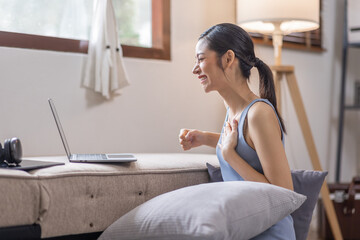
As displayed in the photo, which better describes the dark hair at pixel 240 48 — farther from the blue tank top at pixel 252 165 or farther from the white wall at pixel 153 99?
the white wall at pixel 153 99

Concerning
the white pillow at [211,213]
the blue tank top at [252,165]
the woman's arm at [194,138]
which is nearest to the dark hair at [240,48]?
the blue tank top at [252,165]

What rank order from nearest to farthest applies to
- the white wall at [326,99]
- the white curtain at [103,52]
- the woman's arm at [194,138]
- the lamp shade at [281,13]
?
the woman's arm at [194,138]
the white curtain at [103,52]
the lamp shade at [281,13]
the white wall at [326,99]

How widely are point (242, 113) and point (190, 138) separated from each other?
26cm

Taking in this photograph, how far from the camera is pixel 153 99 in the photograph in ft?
8.24

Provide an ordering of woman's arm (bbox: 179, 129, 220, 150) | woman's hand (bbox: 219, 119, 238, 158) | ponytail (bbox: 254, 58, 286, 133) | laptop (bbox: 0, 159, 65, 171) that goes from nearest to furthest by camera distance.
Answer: laptop (bbox: 0, 159, 65, 171)
woman's hand (bbox: 219, 119, 238, 158)
ponytail (bbox: 254, 58, 286, 133)
woman's arm (bbox: 179, 129, 220, 150)

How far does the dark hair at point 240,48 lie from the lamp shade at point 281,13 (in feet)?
2.94

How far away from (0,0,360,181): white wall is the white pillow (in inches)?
38.0

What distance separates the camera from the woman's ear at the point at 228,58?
159 centimetres

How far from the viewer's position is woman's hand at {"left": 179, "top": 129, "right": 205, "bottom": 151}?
1.75m

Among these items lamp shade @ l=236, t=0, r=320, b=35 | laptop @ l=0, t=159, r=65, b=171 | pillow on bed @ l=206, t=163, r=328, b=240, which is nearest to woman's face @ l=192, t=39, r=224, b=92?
pillow on bed @ l=206, t=163, r=328, b=240

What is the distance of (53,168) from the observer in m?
1.39

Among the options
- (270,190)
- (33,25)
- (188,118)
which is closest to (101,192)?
(270,190)

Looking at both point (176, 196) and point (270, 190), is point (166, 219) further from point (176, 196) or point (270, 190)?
point (270, 190)

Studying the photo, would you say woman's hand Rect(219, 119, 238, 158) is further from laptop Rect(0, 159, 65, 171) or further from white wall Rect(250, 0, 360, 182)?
white wall Rect(250, 0, 360, 182)
